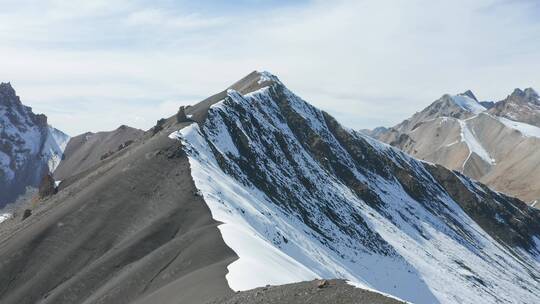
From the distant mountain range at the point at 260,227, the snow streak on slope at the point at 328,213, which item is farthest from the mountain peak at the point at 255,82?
the snow streak on slope at the point at 328,213

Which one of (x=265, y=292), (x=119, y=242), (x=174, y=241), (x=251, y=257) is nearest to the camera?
(x=265, y=292)

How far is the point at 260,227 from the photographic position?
5500 centimetres

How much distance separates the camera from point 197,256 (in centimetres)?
4119

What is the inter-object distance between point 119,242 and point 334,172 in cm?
6294

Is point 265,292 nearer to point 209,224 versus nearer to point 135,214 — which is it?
point 209,224

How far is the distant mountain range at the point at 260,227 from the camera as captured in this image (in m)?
40.2

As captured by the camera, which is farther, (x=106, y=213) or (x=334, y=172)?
(x=334, y=172)

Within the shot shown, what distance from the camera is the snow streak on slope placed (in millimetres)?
55312

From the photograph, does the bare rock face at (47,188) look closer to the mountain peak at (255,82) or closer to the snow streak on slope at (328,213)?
the snow streak on slope at (328,213)

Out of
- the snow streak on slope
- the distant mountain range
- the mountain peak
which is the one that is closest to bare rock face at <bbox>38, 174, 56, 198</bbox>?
the distant mountain range

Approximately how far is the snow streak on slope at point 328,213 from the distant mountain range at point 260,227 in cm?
32

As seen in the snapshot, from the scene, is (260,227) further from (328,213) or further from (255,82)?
(255,82)

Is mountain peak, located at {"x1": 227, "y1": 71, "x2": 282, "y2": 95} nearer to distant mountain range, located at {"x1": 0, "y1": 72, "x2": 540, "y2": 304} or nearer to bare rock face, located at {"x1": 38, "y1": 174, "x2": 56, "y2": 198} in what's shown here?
distant mountain range, located at {"x1": 0, "y1": 72, "x2": 540, "y2": 304}

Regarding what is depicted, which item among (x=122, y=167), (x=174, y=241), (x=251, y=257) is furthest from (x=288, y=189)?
(x=251, y=257)
